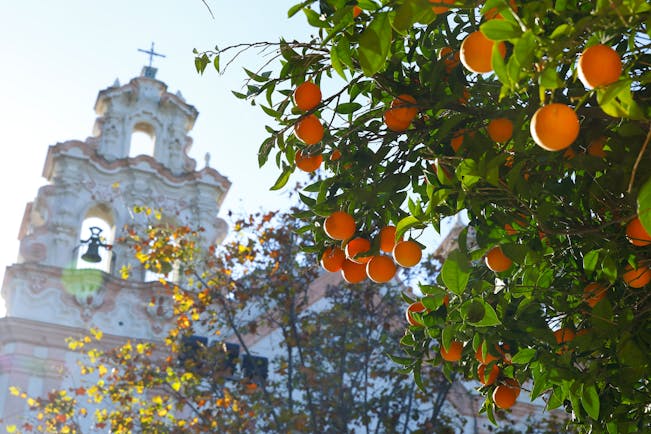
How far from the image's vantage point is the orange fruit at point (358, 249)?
2959mm

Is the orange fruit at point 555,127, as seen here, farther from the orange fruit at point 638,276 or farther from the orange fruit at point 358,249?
the orange fruit at point 358,249

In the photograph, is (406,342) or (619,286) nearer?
(619,286)

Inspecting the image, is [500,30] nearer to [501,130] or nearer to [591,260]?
[501,130]

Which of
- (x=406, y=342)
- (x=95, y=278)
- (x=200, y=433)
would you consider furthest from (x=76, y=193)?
(x=406, y=342)

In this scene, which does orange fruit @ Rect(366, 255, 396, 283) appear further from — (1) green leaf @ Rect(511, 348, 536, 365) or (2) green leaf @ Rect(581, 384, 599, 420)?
(2) green leaf @ Rect(581, 384, 599, 420)

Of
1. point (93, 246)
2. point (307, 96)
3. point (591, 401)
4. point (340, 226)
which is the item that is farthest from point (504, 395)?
point (93, 246)

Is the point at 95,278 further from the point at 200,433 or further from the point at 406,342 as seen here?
the point at 406,342

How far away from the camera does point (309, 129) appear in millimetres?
2826

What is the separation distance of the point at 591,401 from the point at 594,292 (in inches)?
13.3

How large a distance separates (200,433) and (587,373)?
9333 mm

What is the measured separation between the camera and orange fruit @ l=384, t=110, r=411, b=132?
2.86m

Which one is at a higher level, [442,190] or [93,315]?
[93,315]

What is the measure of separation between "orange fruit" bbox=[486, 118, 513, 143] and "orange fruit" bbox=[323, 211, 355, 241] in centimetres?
56

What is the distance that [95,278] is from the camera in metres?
17.0
